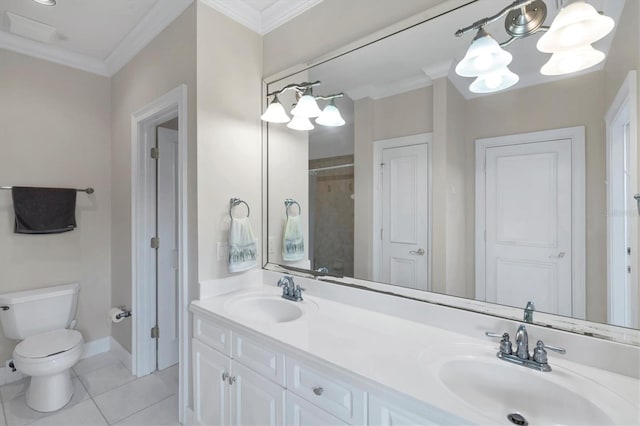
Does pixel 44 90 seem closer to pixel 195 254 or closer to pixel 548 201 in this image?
pixel 195 254

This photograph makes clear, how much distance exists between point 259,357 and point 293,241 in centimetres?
85

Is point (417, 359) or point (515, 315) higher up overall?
point (515, 315)

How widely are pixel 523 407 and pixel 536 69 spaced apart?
3.91ft

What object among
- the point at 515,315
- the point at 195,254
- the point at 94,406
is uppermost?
the point at 195,254

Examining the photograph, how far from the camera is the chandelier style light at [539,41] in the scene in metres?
0.90

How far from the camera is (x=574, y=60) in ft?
3.31

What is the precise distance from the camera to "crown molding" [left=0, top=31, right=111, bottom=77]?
87.8 inches

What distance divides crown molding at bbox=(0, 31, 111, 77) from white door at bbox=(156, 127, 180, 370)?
0.89m

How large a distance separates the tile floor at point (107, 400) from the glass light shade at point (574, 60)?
8.70ft

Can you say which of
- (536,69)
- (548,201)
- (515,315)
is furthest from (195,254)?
(536,69)

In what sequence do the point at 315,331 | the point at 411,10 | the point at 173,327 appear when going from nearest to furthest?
the point at 315,331, the point at 411,10, the point at 173,327

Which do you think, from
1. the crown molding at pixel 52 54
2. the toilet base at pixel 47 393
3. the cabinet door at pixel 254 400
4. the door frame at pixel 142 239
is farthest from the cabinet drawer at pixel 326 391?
the crown molding at pixel 52 54

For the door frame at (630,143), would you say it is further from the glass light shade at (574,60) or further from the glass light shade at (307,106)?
the glass light shade at (307,106)

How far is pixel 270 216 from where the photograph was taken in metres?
2.07
